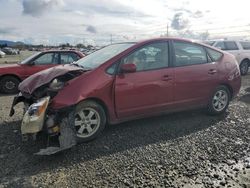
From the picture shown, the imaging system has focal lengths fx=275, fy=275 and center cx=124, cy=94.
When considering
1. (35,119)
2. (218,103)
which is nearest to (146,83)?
(35,119)

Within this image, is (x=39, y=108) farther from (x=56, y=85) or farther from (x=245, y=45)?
(x=245, y=45)

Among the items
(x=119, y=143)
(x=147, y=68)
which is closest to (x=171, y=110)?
(x=147, y=68)

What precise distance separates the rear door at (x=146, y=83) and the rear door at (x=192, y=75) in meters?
0.22

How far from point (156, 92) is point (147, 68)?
48 centimetres

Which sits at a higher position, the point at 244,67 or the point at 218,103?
the point at 244,67

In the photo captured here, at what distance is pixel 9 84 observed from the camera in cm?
951

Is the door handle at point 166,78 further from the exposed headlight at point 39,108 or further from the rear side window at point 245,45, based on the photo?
the rear side window at point 245,45

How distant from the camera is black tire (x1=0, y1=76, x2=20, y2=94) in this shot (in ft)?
31.0

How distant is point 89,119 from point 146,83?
4.01 ft

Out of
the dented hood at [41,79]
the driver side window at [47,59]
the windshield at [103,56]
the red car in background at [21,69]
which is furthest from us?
the driver side window at [47,59]

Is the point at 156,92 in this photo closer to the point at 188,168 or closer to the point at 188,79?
the point at 188,79

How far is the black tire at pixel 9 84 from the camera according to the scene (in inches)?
372

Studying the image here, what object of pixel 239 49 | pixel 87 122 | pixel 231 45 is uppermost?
pixel 231 45

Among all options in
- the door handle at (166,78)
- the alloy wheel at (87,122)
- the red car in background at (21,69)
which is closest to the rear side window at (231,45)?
the red car in background at (21,69)
